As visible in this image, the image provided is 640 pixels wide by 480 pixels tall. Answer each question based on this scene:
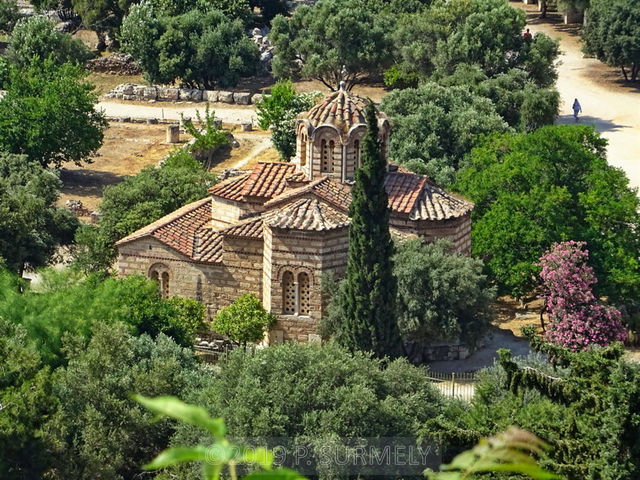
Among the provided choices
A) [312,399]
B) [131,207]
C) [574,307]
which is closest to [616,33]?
[131,207]

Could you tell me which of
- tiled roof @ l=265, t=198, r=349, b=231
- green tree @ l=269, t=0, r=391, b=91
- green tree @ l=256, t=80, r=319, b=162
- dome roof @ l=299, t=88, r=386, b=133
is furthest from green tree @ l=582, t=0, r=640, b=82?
tiled roof @ l=265, t=198, r=349, b=231

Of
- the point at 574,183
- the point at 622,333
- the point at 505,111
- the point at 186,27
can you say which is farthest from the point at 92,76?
the point at 622,333

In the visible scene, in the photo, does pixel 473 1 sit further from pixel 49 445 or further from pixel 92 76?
pixel 49 445

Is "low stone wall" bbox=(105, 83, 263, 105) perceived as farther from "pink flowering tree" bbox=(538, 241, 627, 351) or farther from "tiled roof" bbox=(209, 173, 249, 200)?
"pink flowering tree" bbox=(538, 241, 627, 351)

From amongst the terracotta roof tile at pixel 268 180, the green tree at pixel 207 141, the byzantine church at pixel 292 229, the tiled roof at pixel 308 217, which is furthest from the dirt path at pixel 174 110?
the tiled roof at pixel 308 217

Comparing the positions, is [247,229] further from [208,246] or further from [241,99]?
[241,99]
